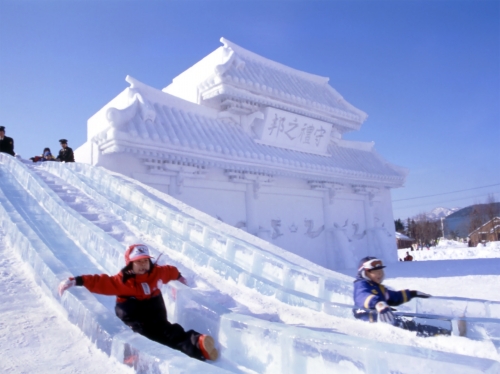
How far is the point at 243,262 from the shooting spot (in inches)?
193

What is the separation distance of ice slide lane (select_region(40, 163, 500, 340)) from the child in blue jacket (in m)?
0.11

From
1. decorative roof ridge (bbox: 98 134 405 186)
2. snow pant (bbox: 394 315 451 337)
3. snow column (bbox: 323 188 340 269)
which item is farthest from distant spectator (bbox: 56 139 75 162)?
snow pant (bbox: 394 315 451 337)

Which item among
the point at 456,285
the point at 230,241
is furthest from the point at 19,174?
the point at 456,285

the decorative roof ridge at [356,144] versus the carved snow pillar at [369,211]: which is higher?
the decorative roof ridge at [356,144]

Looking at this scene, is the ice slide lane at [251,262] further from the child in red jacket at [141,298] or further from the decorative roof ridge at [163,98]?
the decorative roof ridge at [163,98]

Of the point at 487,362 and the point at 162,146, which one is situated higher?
the point at 162,146

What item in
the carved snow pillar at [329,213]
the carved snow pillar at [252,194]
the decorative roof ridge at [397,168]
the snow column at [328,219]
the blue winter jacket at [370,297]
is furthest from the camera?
the decorative roof ridge at [397,168]

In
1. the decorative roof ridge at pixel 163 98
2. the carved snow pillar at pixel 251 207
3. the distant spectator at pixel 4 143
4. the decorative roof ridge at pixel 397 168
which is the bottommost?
the carved snow pillar at pixel 251 207

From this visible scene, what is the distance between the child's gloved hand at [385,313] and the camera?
3.11 metres

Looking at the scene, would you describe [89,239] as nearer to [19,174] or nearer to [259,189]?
[19,174]

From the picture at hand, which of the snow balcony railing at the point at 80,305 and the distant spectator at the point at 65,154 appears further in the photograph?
the distant spectator at the point at 65,154

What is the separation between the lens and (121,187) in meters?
6.86

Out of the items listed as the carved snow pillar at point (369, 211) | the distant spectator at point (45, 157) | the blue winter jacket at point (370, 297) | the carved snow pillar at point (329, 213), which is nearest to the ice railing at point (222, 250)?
the blue winter jacket at point (370, 297)

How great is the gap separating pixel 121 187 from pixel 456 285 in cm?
559
